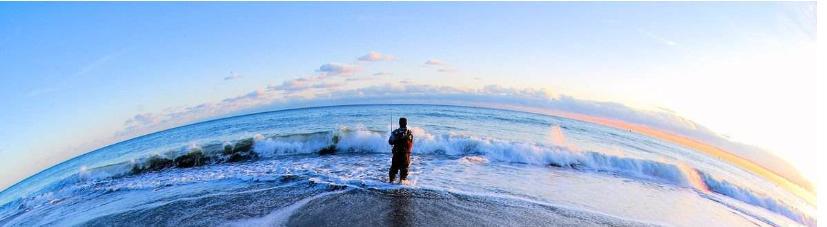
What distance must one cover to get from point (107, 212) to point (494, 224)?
810 cm

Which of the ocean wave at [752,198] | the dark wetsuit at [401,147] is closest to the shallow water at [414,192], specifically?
the ocean wave at [752,198]

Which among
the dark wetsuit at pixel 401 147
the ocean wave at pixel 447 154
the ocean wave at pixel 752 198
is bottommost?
the ocean wave at pixel 752 198

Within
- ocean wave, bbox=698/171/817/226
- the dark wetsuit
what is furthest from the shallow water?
the dark wetsuit

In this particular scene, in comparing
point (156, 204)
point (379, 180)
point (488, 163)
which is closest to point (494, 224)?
point (379, 180)

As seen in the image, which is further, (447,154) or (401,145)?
(447,154)

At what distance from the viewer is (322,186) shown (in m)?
9.38

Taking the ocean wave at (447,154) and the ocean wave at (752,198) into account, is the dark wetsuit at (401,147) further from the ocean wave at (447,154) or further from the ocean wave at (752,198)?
the ocean wave at (752,198)

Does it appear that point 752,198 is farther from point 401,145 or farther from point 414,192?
point 401,145

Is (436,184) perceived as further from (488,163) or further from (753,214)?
(753,214)

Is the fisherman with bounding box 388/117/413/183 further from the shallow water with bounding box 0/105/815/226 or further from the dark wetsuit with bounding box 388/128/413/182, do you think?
the shallow water with bounding box 0/105/815/226

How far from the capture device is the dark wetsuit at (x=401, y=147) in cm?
877

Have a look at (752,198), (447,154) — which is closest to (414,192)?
(447,154)

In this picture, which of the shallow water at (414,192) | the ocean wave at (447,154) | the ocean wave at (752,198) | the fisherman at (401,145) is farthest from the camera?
the ocean wave at (447,154)

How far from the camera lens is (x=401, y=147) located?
888cm
